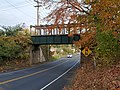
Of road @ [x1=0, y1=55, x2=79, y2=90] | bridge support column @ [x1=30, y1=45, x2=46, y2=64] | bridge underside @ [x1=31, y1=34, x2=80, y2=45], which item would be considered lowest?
road @ [x1=0, y1=55, x2=79, y2=90]

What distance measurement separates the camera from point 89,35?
22031 mm

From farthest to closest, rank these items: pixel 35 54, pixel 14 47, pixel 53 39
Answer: pixel 35 54 → pixel 53 39 → pixel 14 47

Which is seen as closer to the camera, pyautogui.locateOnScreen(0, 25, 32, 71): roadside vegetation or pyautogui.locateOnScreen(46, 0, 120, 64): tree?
pyautogui.locateOnScreen(46, 0, 120, 64): tree

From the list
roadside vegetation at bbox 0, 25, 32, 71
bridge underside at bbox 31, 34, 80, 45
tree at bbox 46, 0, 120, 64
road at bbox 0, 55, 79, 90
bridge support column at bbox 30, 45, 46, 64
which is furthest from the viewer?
bridge support column at bbox 30, 45, 46, 64

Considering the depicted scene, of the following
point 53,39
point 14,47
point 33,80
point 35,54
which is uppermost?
point 53,39

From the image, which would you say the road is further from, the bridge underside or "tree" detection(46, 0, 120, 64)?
the bridge underside

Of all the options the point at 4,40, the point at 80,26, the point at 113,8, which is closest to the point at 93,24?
the point at 80,26

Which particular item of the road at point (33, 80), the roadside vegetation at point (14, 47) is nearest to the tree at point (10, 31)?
the roadside vegetation at point (14, 47)

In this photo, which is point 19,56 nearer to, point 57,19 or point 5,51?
point 5,51

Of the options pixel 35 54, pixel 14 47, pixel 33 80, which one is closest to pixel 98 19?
pixel 33 80

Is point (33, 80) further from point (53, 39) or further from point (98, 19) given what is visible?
point (53, 39)

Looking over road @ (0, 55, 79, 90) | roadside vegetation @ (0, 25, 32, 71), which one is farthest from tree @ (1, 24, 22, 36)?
road @ (0, 55, 79, 90)

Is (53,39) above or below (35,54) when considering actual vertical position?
above

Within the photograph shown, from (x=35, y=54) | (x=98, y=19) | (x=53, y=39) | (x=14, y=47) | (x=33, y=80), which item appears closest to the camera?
(x=98, y=19)
